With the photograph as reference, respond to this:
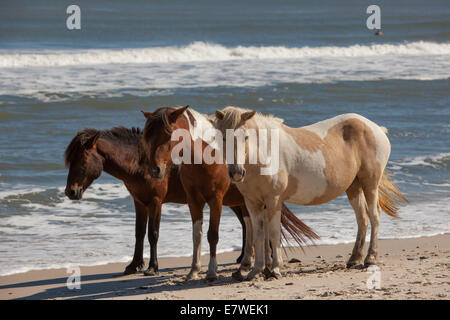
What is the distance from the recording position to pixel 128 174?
20.3 feet

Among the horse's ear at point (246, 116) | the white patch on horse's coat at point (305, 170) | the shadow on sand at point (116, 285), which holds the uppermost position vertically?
the horse's ear at point (246, 116)

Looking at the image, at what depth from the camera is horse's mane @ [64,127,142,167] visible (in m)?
6.07

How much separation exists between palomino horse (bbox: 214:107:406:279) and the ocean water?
1.38 metres

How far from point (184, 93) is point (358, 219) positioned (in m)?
12.8

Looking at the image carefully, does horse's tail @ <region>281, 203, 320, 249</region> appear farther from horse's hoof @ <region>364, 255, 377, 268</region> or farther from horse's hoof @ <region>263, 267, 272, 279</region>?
horse's hoof @ <region>263, 267, 272, 279</region>

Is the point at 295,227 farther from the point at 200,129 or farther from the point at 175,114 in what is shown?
the point at 175,114

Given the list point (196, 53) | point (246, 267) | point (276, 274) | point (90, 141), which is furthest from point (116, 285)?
point (196, 53)

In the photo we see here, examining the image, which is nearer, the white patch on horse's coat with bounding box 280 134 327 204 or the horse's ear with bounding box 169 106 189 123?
the horse's ear with bounding box 169 106 189 123

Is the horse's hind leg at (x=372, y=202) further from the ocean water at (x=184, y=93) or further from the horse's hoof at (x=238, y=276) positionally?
the ocean water at (x=184, y=93)

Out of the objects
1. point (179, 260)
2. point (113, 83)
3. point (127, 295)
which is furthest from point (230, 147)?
point (113, 83)

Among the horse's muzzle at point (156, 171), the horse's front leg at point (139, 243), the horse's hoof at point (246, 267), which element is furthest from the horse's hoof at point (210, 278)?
the horse's muzzle at point (156, 171)

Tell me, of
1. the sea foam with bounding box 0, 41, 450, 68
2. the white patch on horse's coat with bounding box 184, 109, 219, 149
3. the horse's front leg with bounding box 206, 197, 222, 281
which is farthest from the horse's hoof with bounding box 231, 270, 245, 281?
the sea foam with bounding box 0, 41, 450, 68

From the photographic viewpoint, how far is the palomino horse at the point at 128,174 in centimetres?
607

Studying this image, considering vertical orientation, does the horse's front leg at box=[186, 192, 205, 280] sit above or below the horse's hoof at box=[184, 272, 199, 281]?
above
